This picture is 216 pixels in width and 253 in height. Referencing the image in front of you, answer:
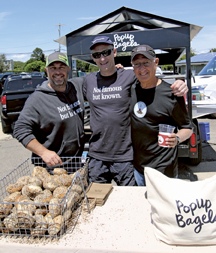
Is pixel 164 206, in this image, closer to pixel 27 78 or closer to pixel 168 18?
pixel 168 18

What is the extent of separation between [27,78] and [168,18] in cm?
826

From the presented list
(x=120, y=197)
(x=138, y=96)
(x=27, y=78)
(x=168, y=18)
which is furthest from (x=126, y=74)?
(x=27, y=78)

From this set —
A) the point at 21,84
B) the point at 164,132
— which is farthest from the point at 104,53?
the point at 21,84

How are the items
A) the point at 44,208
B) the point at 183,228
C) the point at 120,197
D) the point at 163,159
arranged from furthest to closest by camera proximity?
the point at 163,159
the point at 120,197
the point at 44,208
the point at 183,228

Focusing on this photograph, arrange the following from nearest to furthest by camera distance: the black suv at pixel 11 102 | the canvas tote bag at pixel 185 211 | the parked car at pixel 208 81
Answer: the canvas tote bag at pixel 185 211
the parked car at pixel 208 81
the black suv at pixel 11 102

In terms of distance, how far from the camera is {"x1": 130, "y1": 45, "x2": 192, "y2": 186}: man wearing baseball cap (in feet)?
7.18

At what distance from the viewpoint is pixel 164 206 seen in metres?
1.55

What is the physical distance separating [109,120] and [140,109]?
0.40m

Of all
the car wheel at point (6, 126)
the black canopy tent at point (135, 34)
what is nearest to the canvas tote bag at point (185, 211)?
the black canopy tent at point (135, 34)

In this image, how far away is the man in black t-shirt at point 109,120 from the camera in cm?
256

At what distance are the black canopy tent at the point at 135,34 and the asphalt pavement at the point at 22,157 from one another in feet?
5.73

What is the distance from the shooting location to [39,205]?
1.70 metres

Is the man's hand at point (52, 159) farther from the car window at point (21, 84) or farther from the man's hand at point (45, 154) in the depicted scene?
the car window at point (21, 84)

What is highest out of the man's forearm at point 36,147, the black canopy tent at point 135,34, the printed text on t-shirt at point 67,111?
the black canopy tent at point 135,34
